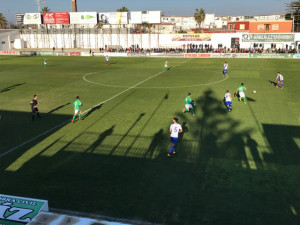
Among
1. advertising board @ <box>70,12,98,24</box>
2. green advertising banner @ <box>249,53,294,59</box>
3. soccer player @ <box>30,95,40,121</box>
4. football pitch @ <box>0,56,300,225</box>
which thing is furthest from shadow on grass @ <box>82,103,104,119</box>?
advertising board @ <box>70,12,98,24</box>

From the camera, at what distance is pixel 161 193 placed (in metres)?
9.98

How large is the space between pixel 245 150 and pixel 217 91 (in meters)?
13.7

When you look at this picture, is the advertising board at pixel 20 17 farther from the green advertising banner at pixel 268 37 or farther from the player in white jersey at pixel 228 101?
the player in white jersey at pixel 228 101

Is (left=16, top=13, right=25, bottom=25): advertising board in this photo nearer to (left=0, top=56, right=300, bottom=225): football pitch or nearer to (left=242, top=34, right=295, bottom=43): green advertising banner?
(left=242, top=34, right=295, bottom=43): green advertising banner

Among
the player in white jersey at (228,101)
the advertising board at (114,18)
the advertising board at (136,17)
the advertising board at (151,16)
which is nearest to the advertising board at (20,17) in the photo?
the advertising board at (114,18)

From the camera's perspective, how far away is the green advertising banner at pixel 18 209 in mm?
6305

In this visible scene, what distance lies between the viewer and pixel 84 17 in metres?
78.4

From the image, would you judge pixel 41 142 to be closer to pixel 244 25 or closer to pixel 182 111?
pixel 182 111

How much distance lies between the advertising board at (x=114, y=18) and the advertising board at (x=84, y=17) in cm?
192

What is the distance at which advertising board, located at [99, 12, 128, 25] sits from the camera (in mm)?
77062

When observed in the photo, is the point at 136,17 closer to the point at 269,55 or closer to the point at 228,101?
the point at 269,55

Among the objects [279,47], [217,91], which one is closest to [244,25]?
[279,47]

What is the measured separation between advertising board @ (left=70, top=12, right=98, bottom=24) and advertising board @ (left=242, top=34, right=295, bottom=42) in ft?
132

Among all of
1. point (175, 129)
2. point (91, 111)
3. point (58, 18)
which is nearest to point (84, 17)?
point (58, 18)
